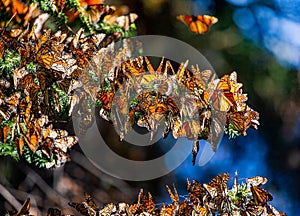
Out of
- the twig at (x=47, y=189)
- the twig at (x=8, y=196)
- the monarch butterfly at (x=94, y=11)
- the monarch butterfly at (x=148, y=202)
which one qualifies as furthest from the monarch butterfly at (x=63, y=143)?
the twig at (x=47, y=189)

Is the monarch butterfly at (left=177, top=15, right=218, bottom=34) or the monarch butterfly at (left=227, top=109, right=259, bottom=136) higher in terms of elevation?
the monarch butterfly at (left=177, top=15, right=218, bottom=34)

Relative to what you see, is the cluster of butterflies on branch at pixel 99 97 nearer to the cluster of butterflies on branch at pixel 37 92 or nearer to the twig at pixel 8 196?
the cluster of butterflies on branch at pixel 37 92

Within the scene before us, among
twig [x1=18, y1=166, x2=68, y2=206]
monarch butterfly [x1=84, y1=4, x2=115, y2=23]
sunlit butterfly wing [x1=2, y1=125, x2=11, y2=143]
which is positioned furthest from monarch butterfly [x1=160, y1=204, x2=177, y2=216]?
twig [x1=18, y1=166, x2=68, y2=206]

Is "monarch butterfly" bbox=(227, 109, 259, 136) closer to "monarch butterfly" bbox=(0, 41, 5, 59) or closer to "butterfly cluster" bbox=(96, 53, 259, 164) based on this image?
"butterfly cluster" bbox=(96, 53, 259, 164)

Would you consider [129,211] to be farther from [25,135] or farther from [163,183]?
[163,183]

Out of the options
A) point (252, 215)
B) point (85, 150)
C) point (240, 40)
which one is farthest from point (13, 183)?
point (252, 215)

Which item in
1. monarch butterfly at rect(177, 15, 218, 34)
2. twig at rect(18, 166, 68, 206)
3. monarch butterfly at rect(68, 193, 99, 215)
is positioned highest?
monarch butterfly at rect(177, 15, 218, 34)

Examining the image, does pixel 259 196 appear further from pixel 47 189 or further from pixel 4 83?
pixel 47 189

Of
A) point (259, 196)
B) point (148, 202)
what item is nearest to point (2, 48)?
point (148, 202)
